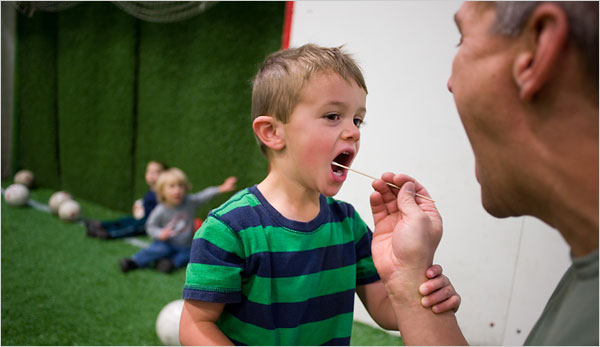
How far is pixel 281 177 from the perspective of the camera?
812 mm

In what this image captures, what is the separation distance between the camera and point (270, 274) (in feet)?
2.44

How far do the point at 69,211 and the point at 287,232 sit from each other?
2.43m

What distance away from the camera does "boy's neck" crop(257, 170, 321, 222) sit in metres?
0.79

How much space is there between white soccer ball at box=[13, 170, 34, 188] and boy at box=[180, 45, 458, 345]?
302 centimetres

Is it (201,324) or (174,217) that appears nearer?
(201,324)

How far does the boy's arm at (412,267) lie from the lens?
2.06ft

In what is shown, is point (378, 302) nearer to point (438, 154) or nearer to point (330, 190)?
point (330, 190)

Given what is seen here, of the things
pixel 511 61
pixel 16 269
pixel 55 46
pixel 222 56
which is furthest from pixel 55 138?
pixel 511 61

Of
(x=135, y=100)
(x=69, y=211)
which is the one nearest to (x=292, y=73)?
(x=135, y=100)

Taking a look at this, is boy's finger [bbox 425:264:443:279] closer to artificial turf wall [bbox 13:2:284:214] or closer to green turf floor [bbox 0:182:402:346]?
green turf floor [bbox 0:182:402:346]

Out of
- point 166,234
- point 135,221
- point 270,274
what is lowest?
point 135,221

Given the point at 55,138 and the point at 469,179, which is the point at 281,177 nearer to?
the point at 469,179

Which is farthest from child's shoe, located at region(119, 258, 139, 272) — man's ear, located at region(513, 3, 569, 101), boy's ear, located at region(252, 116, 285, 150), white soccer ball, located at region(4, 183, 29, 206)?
man's ear, located at region(513, 3, 569, 101)

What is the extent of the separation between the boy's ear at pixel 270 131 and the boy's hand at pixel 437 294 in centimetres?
33
